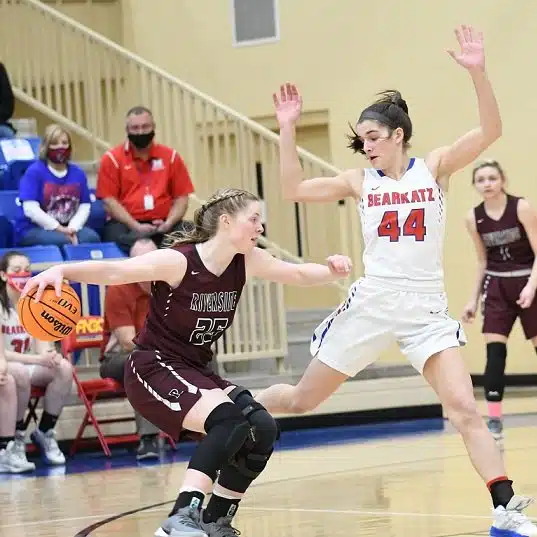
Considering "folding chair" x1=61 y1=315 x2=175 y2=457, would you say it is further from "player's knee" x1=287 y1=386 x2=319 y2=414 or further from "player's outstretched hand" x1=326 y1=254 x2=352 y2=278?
"player's outstretched hand" x1=326 y1=254 x2=352 y2=278

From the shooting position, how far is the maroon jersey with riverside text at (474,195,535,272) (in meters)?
8.85

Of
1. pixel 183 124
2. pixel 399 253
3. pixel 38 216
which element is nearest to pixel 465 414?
pixel 399 253

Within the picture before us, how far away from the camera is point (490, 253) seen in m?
9.04

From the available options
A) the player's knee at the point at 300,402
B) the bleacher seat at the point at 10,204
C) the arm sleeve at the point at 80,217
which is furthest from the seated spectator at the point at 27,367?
the player's knee at the point at 300,402

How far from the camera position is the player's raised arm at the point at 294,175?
5.55 meters

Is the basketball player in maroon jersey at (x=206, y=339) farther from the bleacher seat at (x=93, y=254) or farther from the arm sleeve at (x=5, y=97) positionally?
the arm sleeve at (x=5, y=97)

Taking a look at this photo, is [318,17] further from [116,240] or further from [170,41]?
[116,240]

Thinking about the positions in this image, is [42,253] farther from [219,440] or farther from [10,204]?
[219,440]

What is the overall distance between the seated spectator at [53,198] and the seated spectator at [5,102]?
1.49 meters

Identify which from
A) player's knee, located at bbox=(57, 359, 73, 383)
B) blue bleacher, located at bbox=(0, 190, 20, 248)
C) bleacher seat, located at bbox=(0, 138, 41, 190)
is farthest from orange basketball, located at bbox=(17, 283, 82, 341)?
bleacher seat, located at bbox=(0, 138, 41, 190)

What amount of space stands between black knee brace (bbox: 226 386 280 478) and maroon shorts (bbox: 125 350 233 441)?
0.19m

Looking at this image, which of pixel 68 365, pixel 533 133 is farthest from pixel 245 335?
pixel 533 133

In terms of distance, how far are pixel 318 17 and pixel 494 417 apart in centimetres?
663

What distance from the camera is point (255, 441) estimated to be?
5.10 metres
